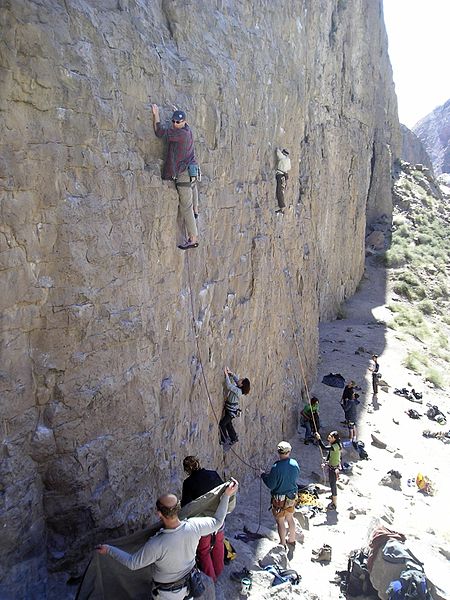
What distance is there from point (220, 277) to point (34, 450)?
162 inches

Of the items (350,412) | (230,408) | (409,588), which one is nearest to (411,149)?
(350,412)

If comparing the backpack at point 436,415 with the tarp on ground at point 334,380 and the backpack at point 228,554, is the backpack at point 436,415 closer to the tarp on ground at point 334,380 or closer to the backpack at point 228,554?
the tarp on ground at point 334,380

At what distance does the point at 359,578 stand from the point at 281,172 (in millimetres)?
7082

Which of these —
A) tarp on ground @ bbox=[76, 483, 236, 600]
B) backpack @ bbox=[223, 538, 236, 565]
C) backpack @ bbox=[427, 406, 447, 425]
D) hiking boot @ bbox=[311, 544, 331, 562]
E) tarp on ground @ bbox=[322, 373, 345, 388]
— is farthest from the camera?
tarp on ground @ bbox=[322, 373, 345, 388]

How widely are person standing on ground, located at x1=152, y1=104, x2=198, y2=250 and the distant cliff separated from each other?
312 feet

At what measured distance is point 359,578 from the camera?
7.59 m

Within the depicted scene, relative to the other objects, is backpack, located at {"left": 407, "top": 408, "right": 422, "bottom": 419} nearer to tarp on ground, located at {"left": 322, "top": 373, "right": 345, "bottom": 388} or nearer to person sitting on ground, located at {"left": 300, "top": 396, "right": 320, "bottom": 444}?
tarp on ground, located at {"left": 322, "top": 373, "right": 345, "bottom": 388}

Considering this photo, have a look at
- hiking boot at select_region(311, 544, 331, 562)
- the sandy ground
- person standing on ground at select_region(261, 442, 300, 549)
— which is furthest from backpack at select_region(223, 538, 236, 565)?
hiking boot at select_region(311, 544, 331, 562)

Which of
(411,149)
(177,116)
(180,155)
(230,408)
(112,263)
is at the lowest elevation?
(230,408)

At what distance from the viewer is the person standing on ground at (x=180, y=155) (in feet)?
21.4

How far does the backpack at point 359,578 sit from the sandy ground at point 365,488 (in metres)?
0.19

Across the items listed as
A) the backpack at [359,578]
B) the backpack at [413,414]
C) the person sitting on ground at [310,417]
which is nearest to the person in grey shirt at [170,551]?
the backpack at [359,578]

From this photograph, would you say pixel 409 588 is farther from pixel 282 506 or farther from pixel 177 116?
pixel 177 116

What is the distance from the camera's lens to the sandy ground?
767 cm
